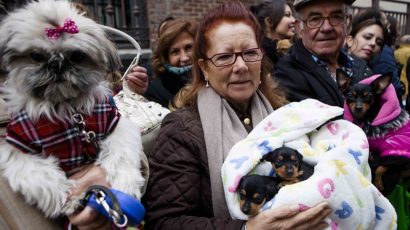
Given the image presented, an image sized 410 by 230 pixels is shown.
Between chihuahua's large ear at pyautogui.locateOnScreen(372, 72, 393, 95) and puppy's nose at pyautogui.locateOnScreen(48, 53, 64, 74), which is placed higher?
puppy's nose at pyautogui.locateOnScreen(48, 53, 64, 74)

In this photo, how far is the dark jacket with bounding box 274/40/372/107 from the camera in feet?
6.93

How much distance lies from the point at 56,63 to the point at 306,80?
4.79 ft

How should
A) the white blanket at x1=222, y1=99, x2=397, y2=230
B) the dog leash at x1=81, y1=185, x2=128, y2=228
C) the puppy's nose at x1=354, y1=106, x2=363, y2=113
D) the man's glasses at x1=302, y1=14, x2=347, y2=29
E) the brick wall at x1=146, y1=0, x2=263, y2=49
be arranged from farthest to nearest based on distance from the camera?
1. the brick wall at x1=146, y1=0, x2=263, y2=49
2. the man's glasses at x1=302, y1=14, x2=347, y2=29
3. the puppy's nose at x1=354, y1=106, x2=363, y2=113
4. the white blanket at x1=222, y1=99, x2=397, y2=230
5. the dog leash at x1=81, y1=185, x2=128, y2=228

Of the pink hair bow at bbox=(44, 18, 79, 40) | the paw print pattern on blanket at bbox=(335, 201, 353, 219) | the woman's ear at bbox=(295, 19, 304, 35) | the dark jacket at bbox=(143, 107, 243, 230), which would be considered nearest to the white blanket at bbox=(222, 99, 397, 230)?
the paw print pattern on blanket at bbox=(335, 201, 353, 219)

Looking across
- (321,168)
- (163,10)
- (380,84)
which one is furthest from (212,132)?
(163,10)

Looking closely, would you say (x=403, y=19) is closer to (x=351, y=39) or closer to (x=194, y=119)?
(x=351, y=39)

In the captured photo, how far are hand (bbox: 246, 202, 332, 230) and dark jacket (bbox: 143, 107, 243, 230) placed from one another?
0.47 ft

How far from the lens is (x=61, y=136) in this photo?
1.38m

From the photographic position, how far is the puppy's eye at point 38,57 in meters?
1.30

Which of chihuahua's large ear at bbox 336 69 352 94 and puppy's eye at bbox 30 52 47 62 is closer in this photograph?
puppy's eye at bbox 30 52 47 62

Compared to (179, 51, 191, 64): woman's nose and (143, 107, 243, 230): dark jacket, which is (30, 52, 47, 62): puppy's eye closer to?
(143, 107, 243, 230): dark jacket

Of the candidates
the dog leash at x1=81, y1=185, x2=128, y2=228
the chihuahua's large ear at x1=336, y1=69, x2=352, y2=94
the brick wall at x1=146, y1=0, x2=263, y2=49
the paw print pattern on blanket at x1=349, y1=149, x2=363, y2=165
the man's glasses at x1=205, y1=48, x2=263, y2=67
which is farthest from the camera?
the brick wall at x1=146, y1=0, x2=263, y2=49

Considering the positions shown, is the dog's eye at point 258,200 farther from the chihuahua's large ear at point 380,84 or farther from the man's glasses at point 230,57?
the chihuahua's large ear at point 380,84

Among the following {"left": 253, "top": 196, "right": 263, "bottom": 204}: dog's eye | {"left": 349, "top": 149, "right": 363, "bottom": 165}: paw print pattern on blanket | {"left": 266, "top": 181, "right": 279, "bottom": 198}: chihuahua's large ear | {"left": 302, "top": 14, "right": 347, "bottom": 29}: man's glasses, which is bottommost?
{"left": 253, "top": 196, "right": 263, "bottom": 204}: dog's eye
